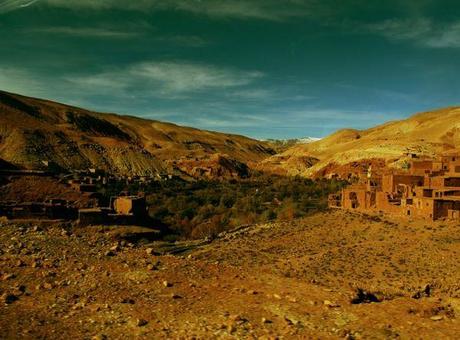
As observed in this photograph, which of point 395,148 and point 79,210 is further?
point 395,148

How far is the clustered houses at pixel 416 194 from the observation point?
23.7m

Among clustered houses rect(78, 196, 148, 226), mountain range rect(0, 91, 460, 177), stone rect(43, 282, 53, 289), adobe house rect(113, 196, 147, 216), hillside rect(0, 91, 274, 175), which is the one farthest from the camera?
mountain range rect(0, 91, 460, 177)

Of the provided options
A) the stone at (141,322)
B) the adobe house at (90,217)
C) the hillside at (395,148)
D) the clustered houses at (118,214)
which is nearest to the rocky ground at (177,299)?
the stone at (141,322)

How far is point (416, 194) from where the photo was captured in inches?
1050

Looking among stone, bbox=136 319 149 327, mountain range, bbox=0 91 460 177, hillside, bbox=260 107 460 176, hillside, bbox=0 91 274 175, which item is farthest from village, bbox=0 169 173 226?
hillside, bbox=260 107 460 176

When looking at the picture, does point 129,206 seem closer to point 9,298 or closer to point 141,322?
point 9,298

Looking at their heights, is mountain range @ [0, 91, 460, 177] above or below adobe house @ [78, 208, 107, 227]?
above

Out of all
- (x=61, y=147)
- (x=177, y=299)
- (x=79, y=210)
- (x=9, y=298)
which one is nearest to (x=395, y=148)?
(x=61, y=147)

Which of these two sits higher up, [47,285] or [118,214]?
[47,285]

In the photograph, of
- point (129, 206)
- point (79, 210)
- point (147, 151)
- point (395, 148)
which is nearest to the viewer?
point (79, 210)

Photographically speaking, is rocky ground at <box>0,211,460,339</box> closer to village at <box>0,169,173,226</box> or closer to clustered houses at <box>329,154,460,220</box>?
village at <box>0,169,173,226</box>

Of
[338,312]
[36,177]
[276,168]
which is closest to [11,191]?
[36,177]

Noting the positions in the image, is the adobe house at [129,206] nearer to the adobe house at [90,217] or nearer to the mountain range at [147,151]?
the adobe house at [90,217]

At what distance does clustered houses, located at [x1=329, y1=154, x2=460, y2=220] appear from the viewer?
2369cm
